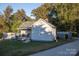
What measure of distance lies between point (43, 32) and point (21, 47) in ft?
1.32

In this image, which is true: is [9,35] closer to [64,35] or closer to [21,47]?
[21,47]

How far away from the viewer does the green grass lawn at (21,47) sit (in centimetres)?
1327

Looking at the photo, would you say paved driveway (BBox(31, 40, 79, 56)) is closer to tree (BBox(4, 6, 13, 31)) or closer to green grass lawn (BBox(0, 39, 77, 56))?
green grass lawn (BBox(0, 39, 77, 56))

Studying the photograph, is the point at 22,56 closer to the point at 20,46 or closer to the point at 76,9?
the point at 20,46

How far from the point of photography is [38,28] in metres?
13.3

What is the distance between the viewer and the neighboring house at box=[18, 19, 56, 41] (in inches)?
523

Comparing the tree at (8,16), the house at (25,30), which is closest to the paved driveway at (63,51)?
the house at (25,30)

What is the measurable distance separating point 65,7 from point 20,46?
2.93 feet

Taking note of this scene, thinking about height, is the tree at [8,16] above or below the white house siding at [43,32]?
above

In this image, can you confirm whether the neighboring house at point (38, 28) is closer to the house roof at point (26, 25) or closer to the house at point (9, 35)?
the house roof at point (26, 25)

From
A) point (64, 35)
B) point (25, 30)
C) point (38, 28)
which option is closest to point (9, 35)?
point (25, 30)

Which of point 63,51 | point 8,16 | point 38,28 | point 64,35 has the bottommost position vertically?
point 63,51

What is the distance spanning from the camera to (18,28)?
523 inches

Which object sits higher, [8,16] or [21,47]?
[8,16]
